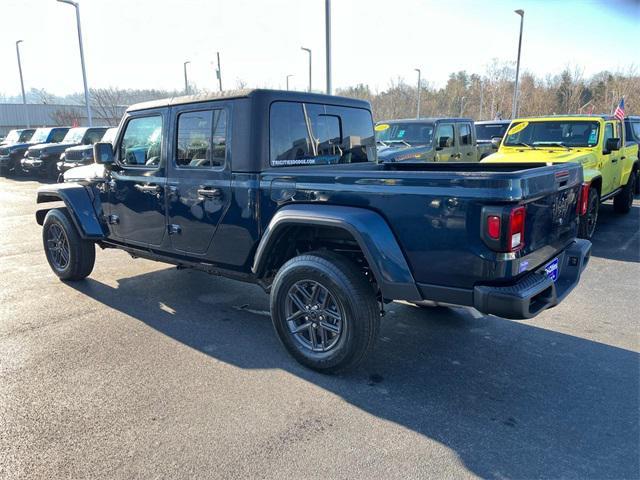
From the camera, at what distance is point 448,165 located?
448 centimetres

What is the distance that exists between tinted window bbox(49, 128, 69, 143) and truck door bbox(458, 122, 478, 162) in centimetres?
1571

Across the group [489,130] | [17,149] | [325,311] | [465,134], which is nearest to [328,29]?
[489,130]

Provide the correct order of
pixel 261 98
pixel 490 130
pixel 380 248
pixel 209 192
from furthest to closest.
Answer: pixel 490 130
pixel 209 192
pixel 261 98
pixel 380 248

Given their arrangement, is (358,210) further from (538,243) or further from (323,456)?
(323,456)

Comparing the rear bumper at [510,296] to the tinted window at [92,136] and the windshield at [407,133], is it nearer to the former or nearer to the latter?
the windshield at [407,133]

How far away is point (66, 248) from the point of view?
5.52 m

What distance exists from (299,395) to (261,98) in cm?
218

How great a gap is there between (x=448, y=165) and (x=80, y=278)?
4.23 meters

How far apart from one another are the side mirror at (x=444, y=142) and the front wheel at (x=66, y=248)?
7.11 metres

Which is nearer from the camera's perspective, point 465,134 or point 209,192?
point 209,192

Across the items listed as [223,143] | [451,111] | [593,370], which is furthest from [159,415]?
[451,111]

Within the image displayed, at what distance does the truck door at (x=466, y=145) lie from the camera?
10773 millimetres

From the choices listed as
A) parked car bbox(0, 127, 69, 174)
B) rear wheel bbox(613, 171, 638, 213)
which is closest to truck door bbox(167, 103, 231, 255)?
rear wheel bbox(613, 171, 638, 213)

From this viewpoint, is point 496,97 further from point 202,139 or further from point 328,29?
point 202,139
